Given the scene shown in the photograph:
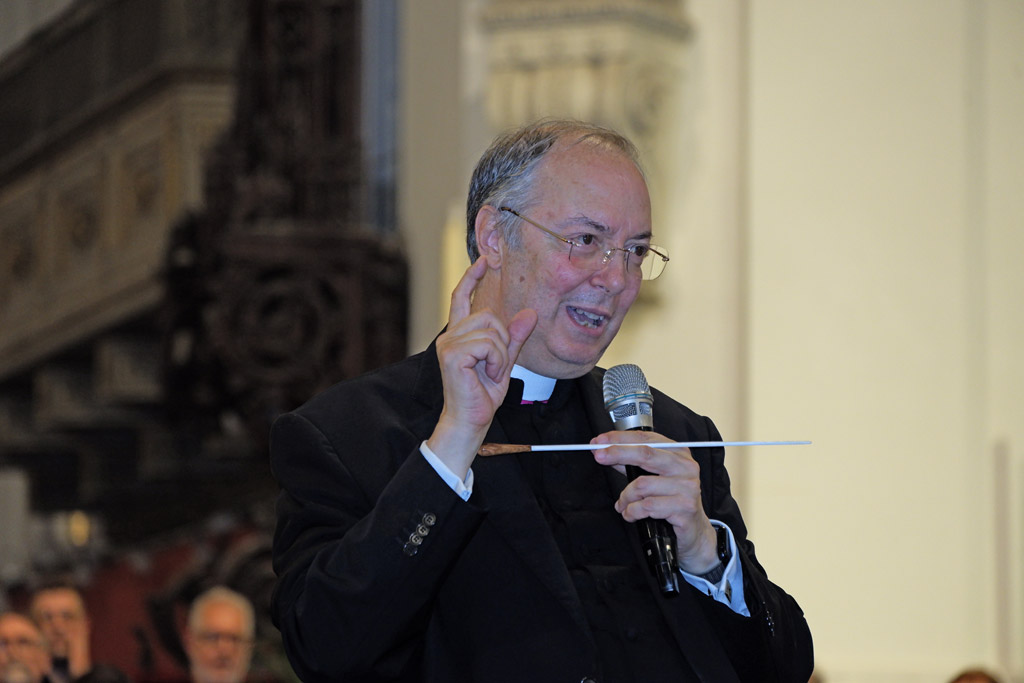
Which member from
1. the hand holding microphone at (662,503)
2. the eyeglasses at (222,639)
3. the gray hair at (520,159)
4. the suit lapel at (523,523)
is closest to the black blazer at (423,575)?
the suit lapel at (523,523)

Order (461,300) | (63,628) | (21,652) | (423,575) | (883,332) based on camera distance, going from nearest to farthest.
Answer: (423,575), (461,300), (883,332), (21,652), (63,628)

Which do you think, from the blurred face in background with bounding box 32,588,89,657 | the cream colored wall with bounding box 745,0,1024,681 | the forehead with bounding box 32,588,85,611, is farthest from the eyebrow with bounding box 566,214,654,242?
the forehead with bounding box 32,588,85,611

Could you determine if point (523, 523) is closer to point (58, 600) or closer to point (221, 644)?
point (221, 644)

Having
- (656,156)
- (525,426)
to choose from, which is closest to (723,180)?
(656,156)

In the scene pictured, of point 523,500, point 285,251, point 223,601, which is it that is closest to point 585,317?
point 523,500

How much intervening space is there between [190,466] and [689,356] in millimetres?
Answer: 4426

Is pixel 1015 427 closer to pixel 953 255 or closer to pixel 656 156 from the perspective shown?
pixel 953 255

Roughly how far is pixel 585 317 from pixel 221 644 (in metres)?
3.59

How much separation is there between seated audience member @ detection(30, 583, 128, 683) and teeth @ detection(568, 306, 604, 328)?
399 cm

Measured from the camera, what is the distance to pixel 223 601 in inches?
221

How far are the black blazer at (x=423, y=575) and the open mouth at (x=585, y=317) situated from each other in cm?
21

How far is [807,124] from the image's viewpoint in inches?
196

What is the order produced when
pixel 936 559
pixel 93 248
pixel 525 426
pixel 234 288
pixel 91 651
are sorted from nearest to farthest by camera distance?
1. pixel 525 426
2. pixel 936 559
3. pixel 234 288
4. pixel 91 651
5. pixel 93 248

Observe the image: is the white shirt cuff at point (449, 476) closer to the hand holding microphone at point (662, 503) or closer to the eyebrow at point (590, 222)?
the hand holding microphone at point (662, 503)
